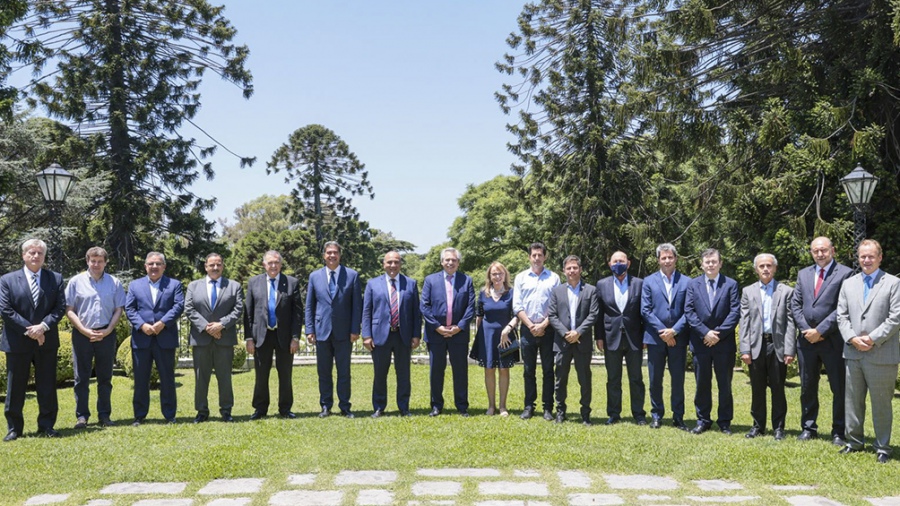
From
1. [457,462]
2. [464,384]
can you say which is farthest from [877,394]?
[464,384]

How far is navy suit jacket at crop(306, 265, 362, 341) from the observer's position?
8289mm

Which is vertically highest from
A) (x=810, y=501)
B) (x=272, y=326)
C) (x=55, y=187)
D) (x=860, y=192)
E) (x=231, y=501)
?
(x=55, y=187)

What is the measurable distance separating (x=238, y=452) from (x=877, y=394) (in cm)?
525

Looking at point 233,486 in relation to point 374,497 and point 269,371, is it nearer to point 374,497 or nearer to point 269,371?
point 374,497

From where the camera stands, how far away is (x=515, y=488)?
17.1 feet

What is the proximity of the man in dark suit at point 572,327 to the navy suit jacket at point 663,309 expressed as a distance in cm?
52

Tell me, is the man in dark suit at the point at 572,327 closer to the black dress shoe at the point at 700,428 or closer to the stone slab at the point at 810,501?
the black dress shoe at the point at 700,428

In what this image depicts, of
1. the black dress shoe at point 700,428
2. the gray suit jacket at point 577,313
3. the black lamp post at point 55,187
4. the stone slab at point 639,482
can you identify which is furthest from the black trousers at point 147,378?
the black dress shoe at point 700,428

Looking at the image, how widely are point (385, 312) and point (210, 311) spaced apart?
1.86m

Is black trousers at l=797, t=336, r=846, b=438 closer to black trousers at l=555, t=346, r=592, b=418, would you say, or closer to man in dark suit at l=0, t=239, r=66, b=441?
black trousers at l=555, t=346, r=592, b=418

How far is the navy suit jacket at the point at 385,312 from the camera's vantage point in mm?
8344

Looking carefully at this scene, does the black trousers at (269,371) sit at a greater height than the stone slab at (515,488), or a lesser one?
greater

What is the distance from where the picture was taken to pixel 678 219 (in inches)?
933

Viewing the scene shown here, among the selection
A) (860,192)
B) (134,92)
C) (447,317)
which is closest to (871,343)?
(447,317)
